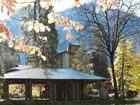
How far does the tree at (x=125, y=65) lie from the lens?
5641 centimetres

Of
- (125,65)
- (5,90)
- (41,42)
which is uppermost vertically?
(41,42)

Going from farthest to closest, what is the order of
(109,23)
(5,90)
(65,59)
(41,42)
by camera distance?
1. (65,59)
2. (41,42)
3. (109,23)
4. (5,90)

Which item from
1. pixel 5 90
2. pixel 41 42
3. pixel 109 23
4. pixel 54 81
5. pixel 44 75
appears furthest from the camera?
pixel 41 42

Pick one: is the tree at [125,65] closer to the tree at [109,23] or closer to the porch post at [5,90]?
the tree at [109,23]

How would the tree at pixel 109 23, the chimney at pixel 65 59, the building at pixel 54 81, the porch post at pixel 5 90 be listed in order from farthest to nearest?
the chimney at pixel 65 59
the tree at pixel 109 23
the building at pixel 54 81
the porch post at pixel 5 90

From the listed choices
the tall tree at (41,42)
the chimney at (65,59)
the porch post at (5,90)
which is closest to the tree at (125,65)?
the tall tree at (41,42)

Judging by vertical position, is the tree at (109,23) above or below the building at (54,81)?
above

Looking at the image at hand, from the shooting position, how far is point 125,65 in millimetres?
58438

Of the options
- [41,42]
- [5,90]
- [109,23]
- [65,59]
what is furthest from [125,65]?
[65,59]

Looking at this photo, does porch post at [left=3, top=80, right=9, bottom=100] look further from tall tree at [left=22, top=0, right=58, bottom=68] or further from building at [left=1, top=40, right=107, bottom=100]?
tall tree at [left=22, top=0, right=58, bottom=68]

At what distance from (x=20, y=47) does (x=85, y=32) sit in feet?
161

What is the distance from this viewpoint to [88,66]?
263ft

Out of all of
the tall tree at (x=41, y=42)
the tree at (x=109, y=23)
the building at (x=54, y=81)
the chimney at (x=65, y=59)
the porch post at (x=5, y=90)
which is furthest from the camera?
the chimney at (x=65, y=59)

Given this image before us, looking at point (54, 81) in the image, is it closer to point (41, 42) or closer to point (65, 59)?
point (41, 42)
